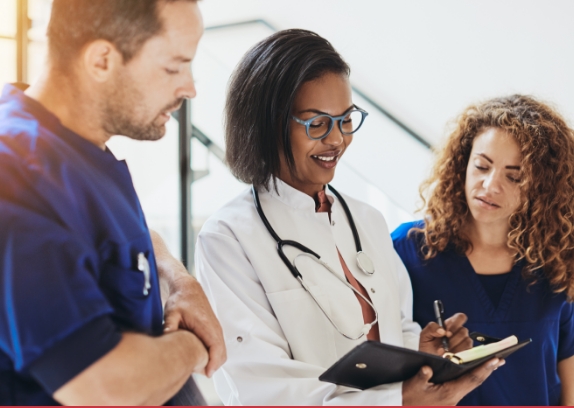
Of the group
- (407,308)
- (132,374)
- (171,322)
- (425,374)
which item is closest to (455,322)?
(407,308)

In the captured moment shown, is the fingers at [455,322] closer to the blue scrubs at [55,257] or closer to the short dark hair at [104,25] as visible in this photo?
the blue scrubs at [55,257]

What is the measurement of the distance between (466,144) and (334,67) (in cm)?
66

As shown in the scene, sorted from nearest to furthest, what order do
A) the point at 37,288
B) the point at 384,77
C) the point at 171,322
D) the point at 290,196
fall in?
the point at 37,288 < the point at 171,322 < the point at 290,196 < the point at 384,77

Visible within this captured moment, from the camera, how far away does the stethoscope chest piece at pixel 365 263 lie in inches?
59.9

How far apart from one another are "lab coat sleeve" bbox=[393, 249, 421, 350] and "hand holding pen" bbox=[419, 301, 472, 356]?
0.10ft

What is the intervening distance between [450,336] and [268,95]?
798 millimetres

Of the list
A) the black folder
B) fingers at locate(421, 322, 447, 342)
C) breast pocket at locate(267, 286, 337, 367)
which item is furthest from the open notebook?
fingers at locate(421, 322, 447, 342)

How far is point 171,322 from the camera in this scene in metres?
0.92

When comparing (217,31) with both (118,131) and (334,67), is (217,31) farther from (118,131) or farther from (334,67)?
(118,131)

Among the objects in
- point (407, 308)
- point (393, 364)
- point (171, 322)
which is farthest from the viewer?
point (407, 308)

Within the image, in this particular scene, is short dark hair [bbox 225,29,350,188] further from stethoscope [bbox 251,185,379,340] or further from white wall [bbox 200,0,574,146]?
white wall [bbox 200,0,574,146]

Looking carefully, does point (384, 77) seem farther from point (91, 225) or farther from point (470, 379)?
point (91, 225)

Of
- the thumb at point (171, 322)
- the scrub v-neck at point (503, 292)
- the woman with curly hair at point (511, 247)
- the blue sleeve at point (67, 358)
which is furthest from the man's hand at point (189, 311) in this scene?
the scrub v-neck at point (503, 292)

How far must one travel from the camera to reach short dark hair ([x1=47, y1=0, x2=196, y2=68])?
2.72 ft
